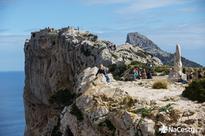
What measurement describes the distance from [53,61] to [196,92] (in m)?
58.6

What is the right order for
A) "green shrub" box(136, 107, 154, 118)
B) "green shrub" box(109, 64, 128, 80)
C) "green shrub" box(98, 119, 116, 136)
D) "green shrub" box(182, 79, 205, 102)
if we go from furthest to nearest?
"green shrub" box(109, 64, 128, 80) < "green shrub" box(182, 79, 205, 102) < "green shrub" box(98, 119, 116, 136) < "green shrub" box(136, 107, 154, 118)

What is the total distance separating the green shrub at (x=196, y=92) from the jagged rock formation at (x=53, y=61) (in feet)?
126

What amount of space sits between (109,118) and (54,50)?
58.0 metres

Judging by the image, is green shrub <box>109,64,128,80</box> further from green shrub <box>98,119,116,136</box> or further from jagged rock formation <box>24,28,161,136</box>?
green shrub <box>98,119,116,136</box>

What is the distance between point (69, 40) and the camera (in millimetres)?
79500

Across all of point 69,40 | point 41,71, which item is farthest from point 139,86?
point 41,71

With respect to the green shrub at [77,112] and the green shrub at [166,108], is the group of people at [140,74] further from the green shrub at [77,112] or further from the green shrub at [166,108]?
the green shrub at [166,108]

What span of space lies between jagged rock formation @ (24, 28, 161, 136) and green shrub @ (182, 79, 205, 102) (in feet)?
126

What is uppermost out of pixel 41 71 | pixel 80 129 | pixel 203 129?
pixel 203 129

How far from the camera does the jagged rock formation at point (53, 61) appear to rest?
244ft

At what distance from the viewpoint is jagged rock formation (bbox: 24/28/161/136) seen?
244ft

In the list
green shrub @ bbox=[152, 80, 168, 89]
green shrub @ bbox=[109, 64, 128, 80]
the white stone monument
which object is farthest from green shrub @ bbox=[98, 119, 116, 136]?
green shrub @ bbox=[109, 64, 128, 80]

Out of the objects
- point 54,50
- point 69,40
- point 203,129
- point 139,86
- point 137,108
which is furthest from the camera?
point 54,50

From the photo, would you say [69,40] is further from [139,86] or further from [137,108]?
[137,108]
